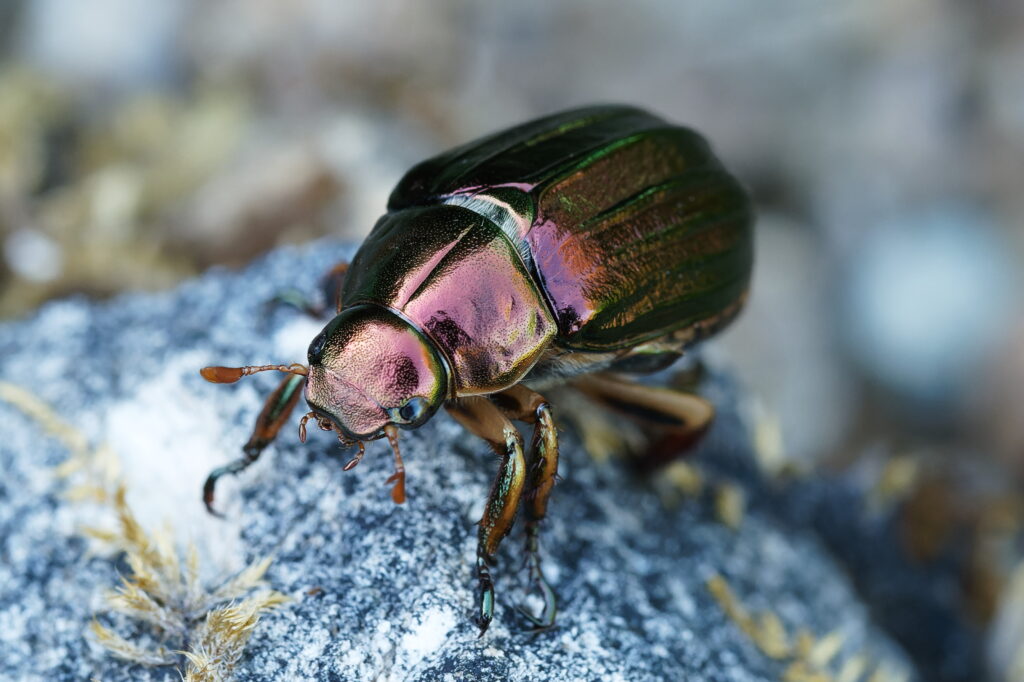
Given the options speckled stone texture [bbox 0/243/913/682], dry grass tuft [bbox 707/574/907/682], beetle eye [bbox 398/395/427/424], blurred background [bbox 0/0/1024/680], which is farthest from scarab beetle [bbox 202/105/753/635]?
blurred background [bbox 0/0/1024/680]

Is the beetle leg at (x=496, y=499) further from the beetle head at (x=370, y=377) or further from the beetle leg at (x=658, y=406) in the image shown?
the beetle leg at (x=658, y=406)

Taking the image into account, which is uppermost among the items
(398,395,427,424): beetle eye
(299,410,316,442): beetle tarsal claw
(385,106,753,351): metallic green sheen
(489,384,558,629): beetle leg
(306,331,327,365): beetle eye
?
(385,106,753,351): metallic green sheen

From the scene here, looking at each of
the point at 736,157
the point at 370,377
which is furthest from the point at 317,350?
the point at 736,157

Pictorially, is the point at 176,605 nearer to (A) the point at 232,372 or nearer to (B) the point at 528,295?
(A) the point at 232,372

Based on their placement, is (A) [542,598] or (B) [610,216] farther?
(B) [610,216]

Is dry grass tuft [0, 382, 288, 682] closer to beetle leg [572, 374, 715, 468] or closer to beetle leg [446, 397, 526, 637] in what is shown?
beetle leg [446, 397, 526, 637]

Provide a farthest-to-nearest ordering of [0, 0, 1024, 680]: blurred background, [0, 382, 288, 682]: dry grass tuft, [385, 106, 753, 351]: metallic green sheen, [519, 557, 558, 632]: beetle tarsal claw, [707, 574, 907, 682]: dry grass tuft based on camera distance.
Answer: [0, 0, 1024, 680]: blurred background → [707, 574, 907, 682]: dry grass tuft → [385, 106, 753, 351]: metallic green sheen → [519, 557, 558, 632]: beetle tarsal claw → [0, 382, 288, 682]: dry grass tuft

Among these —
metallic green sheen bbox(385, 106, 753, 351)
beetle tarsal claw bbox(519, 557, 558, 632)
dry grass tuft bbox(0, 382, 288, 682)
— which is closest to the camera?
dry grass tuft bbox(0, 382, 288, 682)

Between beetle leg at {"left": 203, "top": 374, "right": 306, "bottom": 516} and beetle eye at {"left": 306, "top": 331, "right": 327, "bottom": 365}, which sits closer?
beetle eye at {"left": 306, "top": 331, "right": 327, "bottom": 365}
